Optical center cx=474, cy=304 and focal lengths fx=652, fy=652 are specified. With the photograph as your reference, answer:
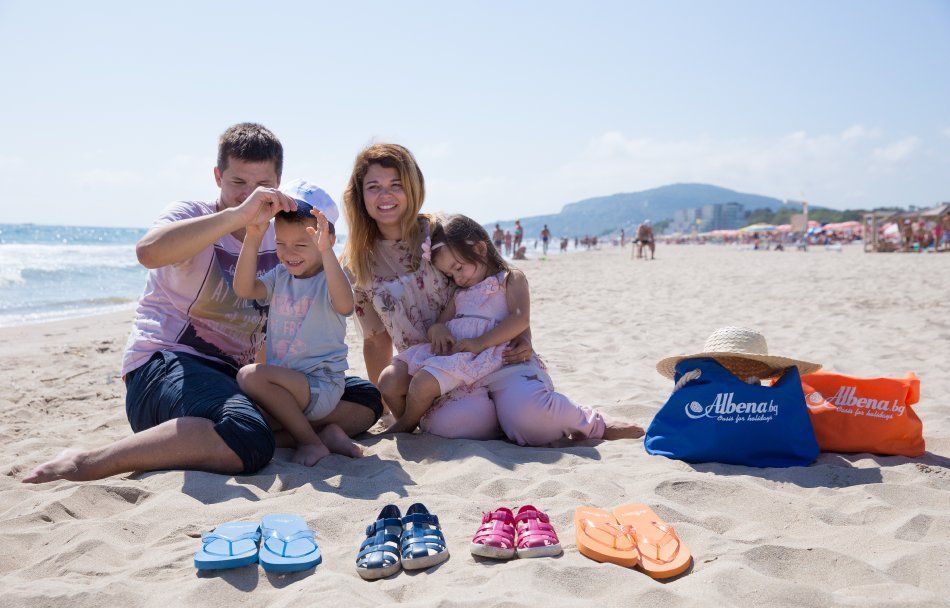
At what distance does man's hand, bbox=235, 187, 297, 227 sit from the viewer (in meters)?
2.72

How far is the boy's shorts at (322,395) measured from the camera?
9.94 ft

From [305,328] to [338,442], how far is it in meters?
0.56

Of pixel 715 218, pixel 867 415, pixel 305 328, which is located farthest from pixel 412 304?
pixel 715 218

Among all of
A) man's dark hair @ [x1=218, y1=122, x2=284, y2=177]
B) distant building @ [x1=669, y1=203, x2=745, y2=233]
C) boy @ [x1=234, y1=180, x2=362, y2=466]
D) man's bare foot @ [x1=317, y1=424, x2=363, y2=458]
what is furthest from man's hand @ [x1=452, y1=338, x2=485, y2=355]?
distant building @ [x1=669, y1=203, x2=745, y2=233]

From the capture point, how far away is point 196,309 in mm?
3096

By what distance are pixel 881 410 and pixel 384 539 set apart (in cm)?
227

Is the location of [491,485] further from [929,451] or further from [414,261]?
[929,451]

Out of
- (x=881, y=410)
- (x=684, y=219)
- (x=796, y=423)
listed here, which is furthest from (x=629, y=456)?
(x=684, y=219)

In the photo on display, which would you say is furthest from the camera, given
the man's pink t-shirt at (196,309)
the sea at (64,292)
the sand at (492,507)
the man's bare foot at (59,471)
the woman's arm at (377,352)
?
the sea at (64,292)

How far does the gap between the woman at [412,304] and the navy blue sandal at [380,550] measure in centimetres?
122

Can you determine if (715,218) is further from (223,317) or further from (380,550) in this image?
(380,550)

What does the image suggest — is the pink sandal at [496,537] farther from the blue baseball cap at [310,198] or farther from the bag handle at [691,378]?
the blue baseball cap at [310,198]

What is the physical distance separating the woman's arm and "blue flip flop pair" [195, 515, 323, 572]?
5.99ft

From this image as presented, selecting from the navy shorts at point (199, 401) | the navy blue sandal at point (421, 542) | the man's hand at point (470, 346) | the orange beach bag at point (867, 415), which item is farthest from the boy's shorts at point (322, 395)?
the orange beach bag at point (867, 415)
